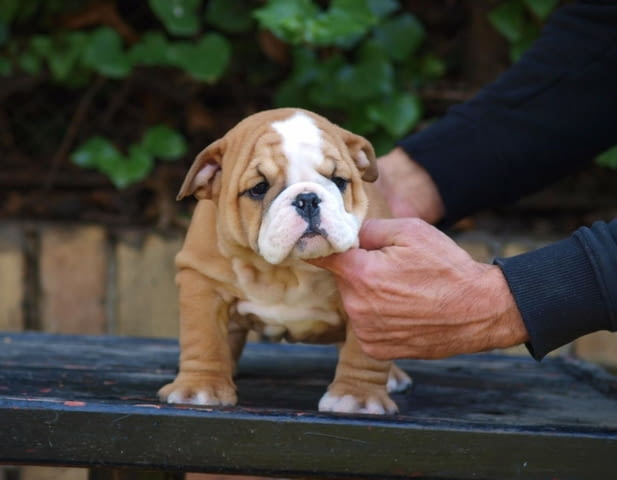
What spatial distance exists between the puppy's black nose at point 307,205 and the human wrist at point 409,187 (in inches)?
27.4

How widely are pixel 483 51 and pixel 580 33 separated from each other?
3.41ft

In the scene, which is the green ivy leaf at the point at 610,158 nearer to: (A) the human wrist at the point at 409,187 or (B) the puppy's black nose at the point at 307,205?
(A) the human wrist at the point at 409,187

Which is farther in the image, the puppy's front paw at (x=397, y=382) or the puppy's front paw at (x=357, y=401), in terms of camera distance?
the puppy's front paw at (x=397, y=382)

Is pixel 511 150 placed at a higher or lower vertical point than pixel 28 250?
higher

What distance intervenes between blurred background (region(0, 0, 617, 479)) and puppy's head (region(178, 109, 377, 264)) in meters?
1.38

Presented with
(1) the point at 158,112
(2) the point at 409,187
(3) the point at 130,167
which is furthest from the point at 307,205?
(1) the point at 158,112

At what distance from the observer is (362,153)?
1676 millimetres

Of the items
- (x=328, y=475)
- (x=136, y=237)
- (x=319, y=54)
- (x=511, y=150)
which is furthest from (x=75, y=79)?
(x=328, y=475)

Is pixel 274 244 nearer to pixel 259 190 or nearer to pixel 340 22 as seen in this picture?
pixel 259 190

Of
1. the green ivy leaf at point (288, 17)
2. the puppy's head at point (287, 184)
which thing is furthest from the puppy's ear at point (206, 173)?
the green ivy leaf at point (288, 17)

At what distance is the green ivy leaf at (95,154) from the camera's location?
3.11 metres

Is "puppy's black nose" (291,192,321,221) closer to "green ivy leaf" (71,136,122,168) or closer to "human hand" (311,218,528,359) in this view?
"human hand" (311,218,528,359)

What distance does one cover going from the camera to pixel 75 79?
10.7ft

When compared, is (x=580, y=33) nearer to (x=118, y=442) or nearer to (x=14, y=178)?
(x=118, y=442)
